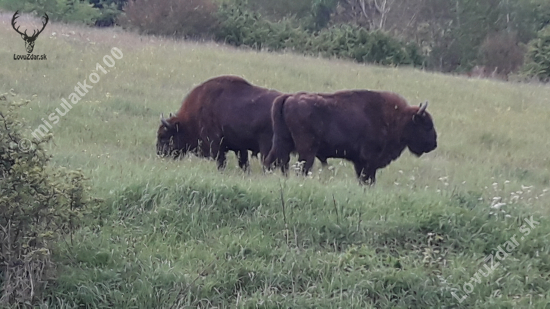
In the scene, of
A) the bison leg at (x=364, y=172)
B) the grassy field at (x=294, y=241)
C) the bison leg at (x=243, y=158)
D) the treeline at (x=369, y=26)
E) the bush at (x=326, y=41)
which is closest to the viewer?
the grassy field at (x=294, y=241)

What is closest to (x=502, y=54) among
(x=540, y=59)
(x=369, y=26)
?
(x=369, y=26)

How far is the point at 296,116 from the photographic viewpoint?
916cm

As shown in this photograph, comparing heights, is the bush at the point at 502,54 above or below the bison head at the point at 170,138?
below

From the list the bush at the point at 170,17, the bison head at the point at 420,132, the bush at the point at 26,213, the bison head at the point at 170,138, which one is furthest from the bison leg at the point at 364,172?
the bush at the point at 170,17

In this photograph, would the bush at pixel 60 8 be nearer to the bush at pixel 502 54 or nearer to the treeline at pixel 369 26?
the treeline at pixel 369 26

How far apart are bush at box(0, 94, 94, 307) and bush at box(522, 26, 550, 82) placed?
1060 inches

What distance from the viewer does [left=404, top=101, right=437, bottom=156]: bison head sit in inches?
376

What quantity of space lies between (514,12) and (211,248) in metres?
42.8

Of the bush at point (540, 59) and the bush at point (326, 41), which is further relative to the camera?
the bush at point (540, 59)

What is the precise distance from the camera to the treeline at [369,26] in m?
27.5

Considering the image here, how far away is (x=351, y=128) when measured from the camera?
940cm

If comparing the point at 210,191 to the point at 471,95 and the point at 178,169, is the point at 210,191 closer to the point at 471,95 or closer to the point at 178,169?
the point at 178,169

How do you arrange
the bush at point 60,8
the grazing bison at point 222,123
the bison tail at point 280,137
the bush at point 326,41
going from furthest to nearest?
1. the bush at point 60,8
2. the bush at point 326,41
3. the grazing bison at point 222,123
4. the bison tail at point 280,137

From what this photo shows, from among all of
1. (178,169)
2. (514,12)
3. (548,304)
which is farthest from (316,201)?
(514,12)
